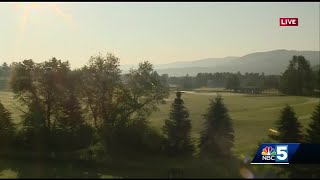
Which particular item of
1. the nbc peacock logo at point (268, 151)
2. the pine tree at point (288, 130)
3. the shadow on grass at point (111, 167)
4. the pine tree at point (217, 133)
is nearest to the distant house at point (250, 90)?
the pine tree at point (288, 130)

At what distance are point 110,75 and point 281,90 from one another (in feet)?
321

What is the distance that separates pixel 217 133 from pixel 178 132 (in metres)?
4.48

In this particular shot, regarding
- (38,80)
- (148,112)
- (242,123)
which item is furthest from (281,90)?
(38,80)

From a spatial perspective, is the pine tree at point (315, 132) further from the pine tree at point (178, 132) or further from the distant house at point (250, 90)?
the distant house at point (250, 90)

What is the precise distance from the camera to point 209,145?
3494cm

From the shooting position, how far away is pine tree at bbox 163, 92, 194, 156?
3791cm

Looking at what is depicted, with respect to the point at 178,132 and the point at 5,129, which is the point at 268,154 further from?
the point at 5,129

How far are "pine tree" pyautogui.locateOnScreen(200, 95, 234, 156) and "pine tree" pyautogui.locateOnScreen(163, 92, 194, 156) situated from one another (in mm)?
2388

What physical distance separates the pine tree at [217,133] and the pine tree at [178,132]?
2.39 m

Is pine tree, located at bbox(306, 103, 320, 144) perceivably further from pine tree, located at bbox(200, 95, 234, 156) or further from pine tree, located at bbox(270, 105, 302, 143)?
pine tree, located at bbox(200, 95, 234, 156)

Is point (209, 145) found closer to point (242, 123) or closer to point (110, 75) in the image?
point (110, 75)

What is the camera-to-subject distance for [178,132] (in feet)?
128

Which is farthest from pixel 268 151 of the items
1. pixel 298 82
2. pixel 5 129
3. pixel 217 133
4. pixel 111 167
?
pixel 298 82

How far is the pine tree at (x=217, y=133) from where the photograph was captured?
113ft
